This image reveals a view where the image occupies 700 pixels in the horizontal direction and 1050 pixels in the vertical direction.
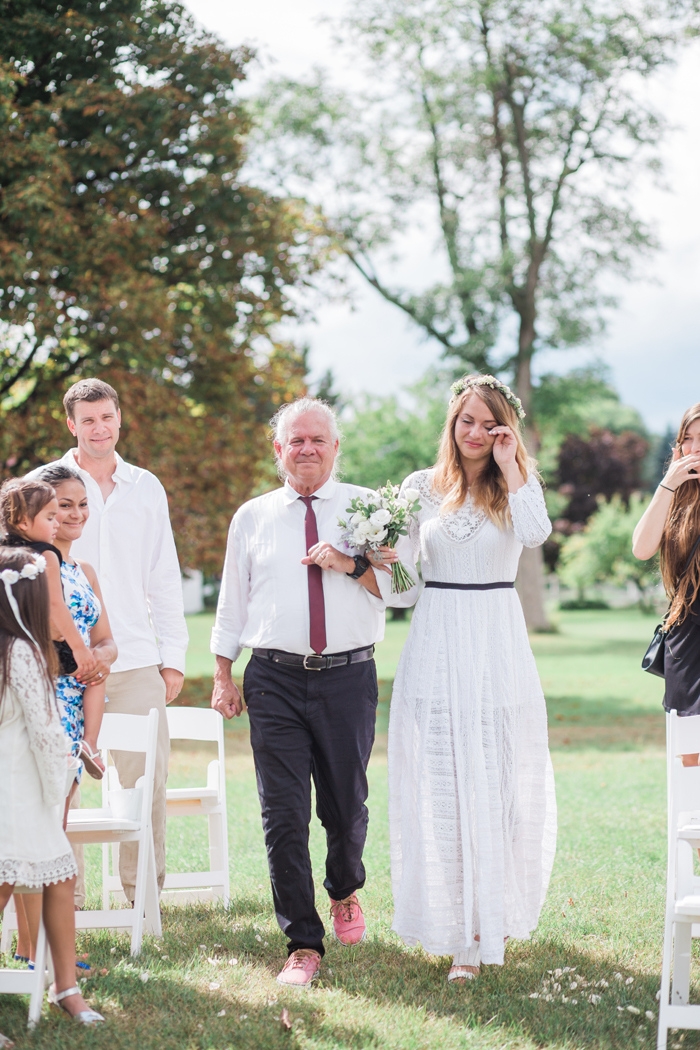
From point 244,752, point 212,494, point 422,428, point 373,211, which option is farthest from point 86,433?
point 422,428

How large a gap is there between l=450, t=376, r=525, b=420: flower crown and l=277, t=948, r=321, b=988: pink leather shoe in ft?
8.14

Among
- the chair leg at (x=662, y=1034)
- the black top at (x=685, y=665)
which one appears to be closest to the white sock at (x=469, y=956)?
the chair leg at (x=662, y=1034)

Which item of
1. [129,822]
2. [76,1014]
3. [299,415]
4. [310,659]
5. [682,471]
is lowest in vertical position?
[76,1014]

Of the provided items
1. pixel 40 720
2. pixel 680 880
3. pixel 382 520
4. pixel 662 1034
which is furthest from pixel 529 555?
pixel 40 720

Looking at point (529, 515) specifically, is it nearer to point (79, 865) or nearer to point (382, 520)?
point (382, 520)

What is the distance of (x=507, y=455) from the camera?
15.9ft

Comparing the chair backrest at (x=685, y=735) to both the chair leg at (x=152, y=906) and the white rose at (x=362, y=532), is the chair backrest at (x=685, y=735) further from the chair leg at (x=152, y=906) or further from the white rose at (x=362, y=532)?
the chair leg at (x=152, y=906)

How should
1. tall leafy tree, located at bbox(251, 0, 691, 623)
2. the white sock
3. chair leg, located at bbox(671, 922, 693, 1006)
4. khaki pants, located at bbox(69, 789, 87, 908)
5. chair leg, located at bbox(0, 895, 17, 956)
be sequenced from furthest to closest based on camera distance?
1. tall leafy tree, located at bbox(251, 0, 691, 623)
2. khaki pants, located at bbox(69, 789, 87, 908)
3. chair leg, located at bbox(0, 895, 17, 956)
4. the white sock
5. chair leg, located at bbox(671, 922, 693, 1006)

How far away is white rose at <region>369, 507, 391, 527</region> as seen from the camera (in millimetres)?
4691

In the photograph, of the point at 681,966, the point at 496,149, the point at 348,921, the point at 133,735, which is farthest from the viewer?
the point at 496,149

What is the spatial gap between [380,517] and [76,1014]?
2.22 metres

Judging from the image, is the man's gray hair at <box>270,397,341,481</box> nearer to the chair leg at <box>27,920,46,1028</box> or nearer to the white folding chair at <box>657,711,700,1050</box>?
the white folding chair at <box>657,711,700,1050</box>

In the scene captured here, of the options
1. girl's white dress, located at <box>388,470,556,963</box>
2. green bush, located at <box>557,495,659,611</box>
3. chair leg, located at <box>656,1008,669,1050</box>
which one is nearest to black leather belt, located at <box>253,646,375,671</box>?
girl's white dress, located at <box>388,470,556,963</box>

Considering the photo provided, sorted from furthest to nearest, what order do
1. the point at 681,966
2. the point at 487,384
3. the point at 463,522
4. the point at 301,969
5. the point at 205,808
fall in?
the point at 205,808 → the point at 487,384 → the point at 463,522 → the point at 301,969 → the point at 681,966
